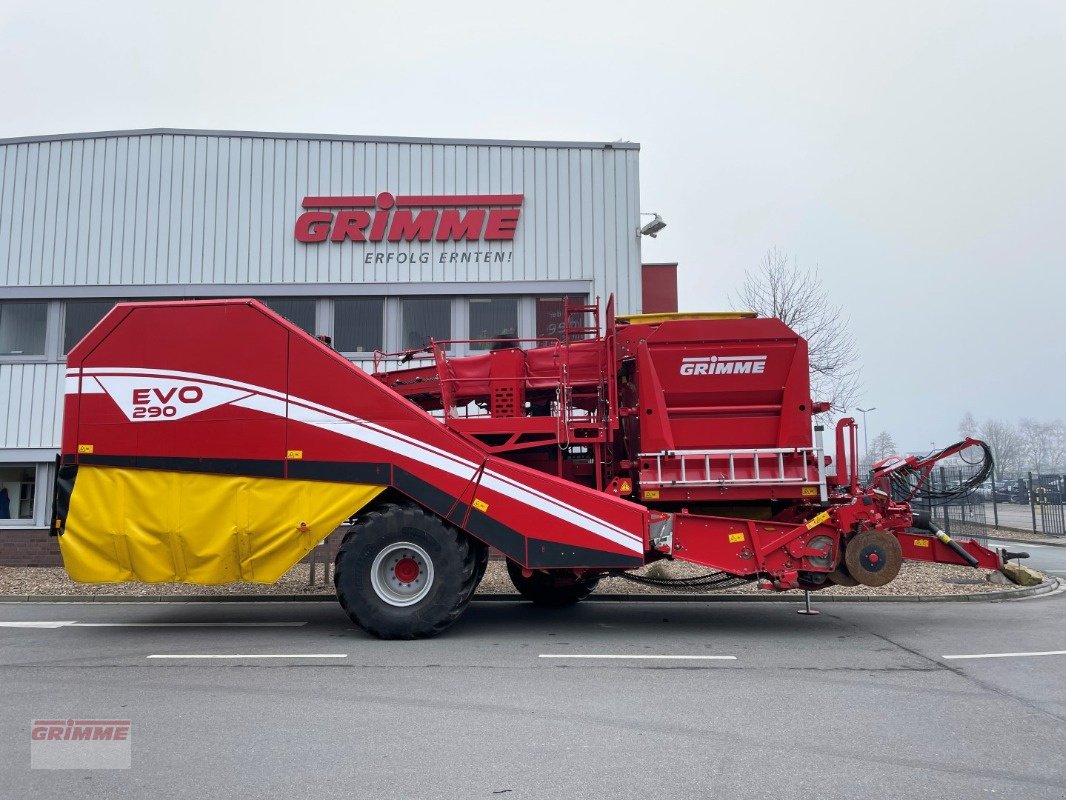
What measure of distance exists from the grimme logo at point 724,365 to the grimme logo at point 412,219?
25.8ft

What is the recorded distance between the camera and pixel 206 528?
8555mm

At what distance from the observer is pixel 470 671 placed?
273 inches

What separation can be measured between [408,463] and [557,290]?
7.98 m

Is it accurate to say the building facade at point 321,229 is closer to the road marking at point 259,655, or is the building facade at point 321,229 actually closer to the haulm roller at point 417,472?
the haulm roller at point 417,472

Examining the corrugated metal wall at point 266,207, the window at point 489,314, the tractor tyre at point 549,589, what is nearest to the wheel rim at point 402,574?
the tractor tyre at point 549,589

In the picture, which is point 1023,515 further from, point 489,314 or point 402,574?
point 402,574

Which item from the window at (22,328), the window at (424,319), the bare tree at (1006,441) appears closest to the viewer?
the window at (22,328)

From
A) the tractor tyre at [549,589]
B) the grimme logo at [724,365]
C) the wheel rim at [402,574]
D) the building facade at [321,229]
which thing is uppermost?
the building facade at [321,229]

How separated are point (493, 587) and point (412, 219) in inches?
298

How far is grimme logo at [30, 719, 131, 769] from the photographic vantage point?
469cm

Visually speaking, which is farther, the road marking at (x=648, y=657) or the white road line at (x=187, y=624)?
the white road line at (x=187, y=624)

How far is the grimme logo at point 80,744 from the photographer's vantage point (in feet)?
15.4

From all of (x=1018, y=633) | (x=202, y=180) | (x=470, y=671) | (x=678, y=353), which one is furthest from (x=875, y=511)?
(x=202, y=180)

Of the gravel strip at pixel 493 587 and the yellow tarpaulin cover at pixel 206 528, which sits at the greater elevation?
the yellow tarpaulin cover at pixel 206 528
